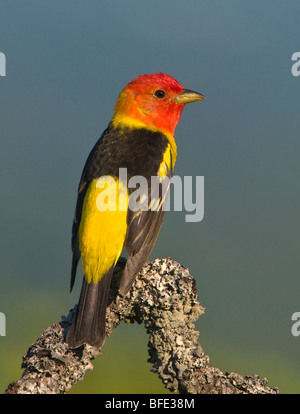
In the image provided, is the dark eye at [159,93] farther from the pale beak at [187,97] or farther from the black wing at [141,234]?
the black wing at [141,234]

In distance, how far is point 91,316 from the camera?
379 cm

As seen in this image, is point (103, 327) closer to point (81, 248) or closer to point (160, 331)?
point (160, 331)

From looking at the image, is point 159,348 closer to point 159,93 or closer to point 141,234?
point 141,234

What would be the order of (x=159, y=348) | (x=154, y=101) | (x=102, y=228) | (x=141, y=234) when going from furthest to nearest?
1. (x=154, y=101)
2. (x=141, y=234)
3. (x=102, y=228)
4. (x=159, y=348)

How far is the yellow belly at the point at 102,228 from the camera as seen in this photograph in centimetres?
416

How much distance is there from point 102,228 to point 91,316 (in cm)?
76

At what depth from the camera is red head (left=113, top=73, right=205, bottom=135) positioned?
18.0 feet

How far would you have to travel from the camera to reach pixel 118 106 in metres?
5.63

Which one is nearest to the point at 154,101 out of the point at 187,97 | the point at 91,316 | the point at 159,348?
the point at 187,97

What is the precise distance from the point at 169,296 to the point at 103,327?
1.75ft

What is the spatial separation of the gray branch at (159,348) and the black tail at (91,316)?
104 mm

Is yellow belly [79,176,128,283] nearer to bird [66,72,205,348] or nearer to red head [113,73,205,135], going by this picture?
bird [66,72,205,348]
